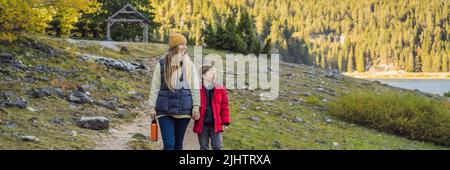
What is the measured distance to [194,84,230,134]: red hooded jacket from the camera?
8.84 m

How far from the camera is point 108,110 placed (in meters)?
15.0

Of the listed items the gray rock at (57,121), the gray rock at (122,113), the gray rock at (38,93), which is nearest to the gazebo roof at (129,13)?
the gray rock at (38,93)

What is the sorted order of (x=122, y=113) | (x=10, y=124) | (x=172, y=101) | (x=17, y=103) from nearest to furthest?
(x=172, y=101) < (x=10, y=124) < (x=17, y=103) < (x=122, y=113)

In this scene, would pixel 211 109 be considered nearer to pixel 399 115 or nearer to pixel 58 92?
pixel 58 92

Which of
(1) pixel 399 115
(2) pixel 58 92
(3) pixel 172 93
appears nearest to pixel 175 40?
(3) pixel 172 93

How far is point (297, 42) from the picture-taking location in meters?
129

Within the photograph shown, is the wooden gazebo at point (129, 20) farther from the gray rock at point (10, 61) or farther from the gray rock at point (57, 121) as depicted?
the gray rock at point (57, 121)

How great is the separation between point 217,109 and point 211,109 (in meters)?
0.10

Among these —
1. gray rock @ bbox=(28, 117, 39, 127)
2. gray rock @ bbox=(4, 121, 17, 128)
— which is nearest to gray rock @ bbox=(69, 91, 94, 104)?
gray rock @ bbox=(28, 117, 39, 127)

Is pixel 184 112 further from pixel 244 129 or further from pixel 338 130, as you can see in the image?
pixel 338 130

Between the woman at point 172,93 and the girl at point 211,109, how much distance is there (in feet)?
2.66

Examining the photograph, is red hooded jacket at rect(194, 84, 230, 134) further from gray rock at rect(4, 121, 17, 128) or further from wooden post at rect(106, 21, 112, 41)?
wooden post at rect(106, 21, 112, 41)

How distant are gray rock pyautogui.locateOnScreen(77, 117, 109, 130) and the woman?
4.94 meters
